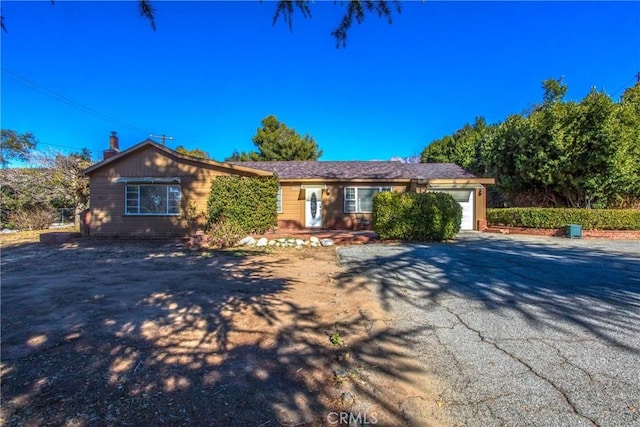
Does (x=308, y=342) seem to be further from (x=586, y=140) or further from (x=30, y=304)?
(x=586, y=140)

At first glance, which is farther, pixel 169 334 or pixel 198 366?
pixel 169 334

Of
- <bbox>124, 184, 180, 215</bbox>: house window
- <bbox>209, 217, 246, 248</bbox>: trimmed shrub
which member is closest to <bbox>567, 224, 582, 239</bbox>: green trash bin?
<bbox>209, 217, 246, 248</bbox>: trimmed shrub

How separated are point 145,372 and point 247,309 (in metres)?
1.75

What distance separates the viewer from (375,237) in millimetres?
12273

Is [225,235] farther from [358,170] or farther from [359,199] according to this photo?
[358,170]

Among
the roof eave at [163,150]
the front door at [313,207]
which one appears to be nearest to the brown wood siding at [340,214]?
the front door at [313,207]

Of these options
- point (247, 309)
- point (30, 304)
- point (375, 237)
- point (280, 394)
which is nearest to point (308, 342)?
point (280, 394)

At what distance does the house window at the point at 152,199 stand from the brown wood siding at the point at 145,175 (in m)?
0.21

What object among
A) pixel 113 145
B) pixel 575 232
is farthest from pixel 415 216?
pixel 113 145

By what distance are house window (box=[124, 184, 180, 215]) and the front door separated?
5525 mm

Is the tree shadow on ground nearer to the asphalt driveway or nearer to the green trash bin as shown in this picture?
the asphalt driveway

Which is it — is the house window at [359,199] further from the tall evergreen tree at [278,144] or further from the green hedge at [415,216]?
the tall evergreen tree at [278,144]

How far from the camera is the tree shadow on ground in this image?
13.6ft

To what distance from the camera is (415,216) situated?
11500 millimetres
